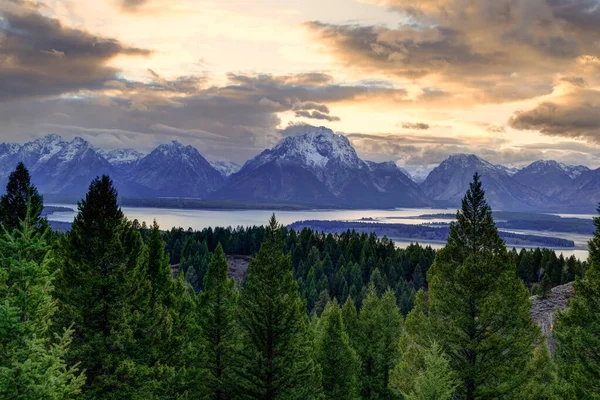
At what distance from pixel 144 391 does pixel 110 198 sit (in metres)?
9.77

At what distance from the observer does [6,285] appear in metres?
15.5

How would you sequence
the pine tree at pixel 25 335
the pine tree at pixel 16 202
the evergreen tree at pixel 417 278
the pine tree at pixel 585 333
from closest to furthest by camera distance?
1. the pine tree at pixel 25 335
2. the pine tree at pixel 585 333
3. the pine tree at pixel 16 202
4. the evergreen tree at pixel 417 278

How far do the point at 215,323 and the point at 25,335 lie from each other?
19.2 metres

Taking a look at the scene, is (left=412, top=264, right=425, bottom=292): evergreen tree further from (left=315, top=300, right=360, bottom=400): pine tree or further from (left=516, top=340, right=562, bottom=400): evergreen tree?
(left=315, top=300, right=360, bottom=400): pine tree

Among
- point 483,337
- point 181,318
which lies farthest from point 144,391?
point 483,337

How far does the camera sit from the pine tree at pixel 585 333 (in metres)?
20.5

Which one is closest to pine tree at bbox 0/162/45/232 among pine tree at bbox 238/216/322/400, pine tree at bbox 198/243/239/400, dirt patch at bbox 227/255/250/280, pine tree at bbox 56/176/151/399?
pine tree at bbox 56/176/151/399

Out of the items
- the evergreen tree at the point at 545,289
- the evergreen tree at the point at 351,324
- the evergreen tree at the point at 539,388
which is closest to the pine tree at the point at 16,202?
the evergreen tree at the point at 539,388

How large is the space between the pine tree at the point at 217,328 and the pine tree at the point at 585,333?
19.7 m

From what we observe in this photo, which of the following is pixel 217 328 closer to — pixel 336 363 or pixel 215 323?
pixel 215 323

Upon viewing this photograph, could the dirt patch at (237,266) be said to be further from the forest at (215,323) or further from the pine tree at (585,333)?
the pine tree at (585,333)

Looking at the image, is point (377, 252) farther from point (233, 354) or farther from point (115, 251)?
point (115, 251)

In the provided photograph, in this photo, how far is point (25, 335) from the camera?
50.3ft

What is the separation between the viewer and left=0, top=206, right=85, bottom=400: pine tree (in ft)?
46.6
